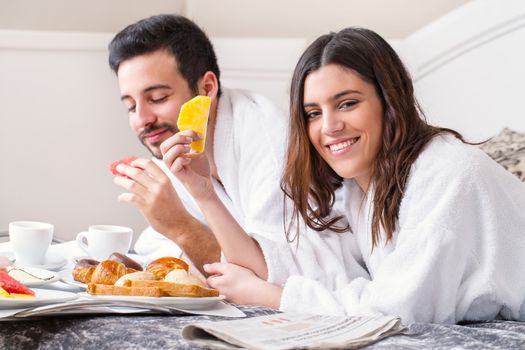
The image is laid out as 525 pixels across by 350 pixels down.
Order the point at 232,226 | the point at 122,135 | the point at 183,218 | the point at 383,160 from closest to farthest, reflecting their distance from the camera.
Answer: the point at 383,160 → the point at 232,226 → the point at 183,218 → the point at 122,135

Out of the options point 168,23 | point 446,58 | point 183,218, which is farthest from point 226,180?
point 446,58

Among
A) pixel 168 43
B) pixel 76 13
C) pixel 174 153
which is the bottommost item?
pixel 174 153

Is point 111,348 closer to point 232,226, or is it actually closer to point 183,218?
point 232,226

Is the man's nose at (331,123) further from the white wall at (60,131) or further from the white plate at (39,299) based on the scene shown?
the white wall at (60,131)

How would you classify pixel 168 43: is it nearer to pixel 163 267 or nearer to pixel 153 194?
pixel 153 194

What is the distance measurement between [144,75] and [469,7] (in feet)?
Answer: 3.63

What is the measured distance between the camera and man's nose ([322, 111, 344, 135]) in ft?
5.27

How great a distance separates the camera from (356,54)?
164 cm

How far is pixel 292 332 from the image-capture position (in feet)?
3.40

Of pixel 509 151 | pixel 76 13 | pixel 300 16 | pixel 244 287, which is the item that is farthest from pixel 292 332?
pixel 76 13

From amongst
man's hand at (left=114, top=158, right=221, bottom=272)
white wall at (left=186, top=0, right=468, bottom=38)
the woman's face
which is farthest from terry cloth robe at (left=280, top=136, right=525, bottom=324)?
white wall at (left=186, top=0, right=468, bottom=38)

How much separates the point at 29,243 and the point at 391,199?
79 cm

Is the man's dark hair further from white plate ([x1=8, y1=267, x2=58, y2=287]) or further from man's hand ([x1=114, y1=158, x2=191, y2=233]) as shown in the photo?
white plate ([x1=8, y1=267, x2=58, y2=287])

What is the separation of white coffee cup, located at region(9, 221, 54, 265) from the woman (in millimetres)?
389
